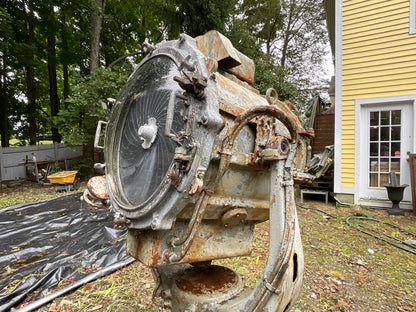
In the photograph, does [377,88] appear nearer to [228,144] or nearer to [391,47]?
[391,47]

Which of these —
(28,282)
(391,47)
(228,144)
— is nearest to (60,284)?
(28,282)

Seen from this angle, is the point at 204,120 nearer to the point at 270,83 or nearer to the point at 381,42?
the point at 381,42

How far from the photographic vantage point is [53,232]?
4.10 meters

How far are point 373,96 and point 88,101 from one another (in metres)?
7.93

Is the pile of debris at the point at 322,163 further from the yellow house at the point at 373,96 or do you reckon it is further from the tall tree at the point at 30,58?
the tall tree at the point at 30,58

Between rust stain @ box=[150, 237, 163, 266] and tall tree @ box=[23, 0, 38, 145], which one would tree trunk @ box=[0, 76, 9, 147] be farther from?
rust stain @ box=[150, 237, 163, 266]

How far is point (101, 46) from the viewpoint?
40.0 feet

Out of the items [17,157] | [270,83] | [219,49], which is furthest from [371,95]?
[17,157]

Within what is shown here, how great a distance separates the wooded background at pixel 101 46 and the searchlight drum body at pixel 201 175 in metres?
6.86

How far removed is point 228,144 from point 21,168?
38.0ft

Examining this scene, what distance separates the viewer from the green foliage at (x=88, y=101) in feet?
25.2

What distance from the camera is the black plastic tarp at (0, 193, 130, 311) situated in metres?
2.74

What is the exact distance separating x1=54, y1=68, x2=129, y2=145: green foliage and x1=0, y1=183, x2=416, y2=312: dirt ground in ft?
19.7

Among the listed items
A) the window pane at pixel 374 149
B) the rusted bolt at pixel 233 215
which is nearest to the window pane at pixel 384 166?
the window pane at pixel 374 149
